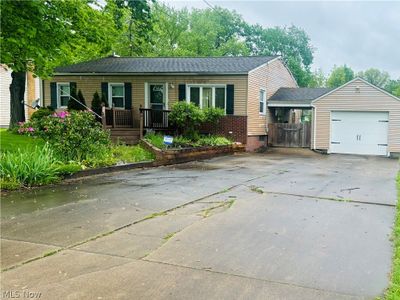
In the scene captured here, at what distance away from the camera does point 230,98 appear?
19391 mm

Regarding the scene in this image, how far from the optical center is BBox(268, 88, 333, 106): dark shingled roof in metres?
22.0

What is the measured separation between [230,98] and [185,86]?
2381 millimetres

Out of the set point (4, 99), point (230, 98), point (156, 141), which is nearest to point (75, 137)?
point (156, 141)

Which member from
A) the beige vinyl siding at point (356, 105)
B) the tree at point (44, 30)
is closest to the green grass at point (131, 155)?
the tree at point (44, 30)

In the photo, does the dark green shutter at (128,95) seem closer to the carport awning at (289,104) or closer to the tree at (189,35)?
the carport awning at (289,104)

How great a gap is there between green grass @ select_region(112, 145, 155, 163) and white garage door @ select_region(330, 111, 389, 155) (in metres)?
11.4

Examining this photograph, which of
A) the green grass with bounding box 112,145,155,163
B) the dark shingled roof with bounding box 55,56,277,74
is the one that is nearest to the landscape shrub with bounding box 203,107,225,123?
the dark shingled roof with bounding box 55,56,277,74

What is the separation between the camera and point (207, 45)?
138ft

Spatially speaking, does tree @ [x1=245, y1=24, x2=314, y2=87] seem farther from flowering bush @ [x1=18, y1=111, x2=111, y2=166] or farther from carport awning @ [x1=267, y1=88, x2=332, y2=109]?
flowering bush @ [x1=18, y1=111, x2=111, y2=166]

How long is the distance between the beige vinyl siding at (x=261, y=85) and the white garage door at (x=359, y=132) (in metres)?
3.81

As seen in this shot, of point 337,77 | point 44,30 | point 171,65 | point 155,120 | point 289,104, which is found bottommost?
point 155,120

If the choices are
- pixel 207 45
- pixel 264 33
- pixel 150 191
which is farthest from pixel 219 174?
pixel 264 33

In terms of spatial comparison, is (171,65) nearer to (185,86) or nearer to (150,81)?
(150,81)

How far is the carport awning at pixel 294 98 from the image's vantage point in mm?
21891
